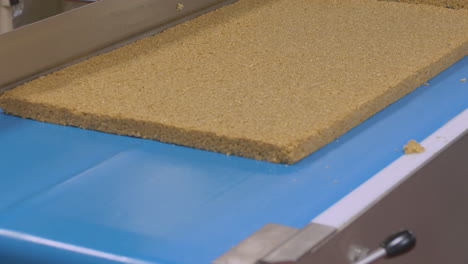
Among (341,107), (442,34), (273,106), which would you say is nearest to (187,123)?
(273,106)

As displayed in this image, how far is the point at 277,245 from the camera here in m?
1.02

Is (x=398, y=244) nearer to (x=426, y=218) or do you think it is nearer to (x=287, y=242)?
(x=287, y=242)

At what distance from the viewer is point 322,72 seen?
1.65 m

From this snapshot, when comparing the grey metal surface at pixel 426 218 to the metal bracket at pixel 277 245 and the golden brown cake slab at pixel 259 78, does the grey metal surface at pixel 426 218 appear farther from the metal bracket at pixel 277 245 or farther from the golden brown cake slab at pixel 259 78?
the golden brown cake slab at pixel 259 78

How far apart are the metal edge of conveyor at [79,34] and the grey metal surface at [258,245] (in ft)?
2.56

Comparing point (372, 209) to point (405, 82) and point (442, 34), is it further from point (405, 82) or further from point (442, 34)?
point (442, 34)

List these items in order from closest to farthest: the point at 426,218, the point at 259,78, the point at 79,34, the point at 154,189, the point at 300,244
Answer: the point at 300,244 → the point at 154,189 → the point at 426,218 → the point at 259,78 → the point at 79,34

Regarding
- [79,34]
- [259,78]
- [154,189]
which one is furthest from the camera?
[79,34]

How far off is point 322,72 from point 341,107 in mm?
214

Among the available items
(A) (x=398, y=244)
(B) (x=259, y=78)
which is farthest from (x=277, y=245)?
(B) (x=259, y=78)

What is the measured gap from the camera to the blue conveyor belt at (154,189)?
3.65 ft

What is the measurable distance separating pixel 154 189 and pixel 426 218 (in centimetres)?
47

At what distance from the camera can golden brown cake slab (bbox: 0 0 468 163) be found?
140cm

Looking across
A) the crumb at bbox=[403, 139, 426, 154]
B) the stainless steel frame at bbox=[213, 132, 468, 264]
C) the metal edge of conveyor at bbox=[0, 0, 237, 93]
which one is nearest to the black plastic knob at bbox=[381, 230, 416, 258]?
the stainless steel frame at bbox=[213, 132, 468, 264]
